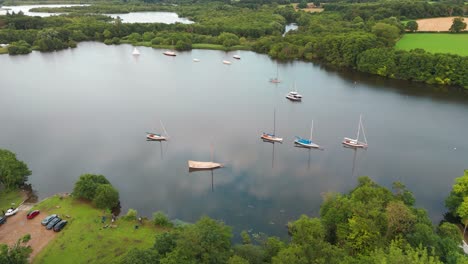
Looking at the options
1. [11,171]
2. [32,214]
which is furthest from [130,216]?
[11,171]

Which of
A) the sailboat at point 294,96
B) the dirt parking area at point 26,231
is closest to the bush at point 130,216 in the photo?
the dirt parking area at point 26,231

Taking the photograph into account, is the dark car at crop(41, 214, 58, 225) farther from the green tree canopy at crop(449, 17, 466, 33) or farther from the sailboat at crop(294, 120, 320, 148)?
the green tree canopy at crop(449, 17, 466, 33)

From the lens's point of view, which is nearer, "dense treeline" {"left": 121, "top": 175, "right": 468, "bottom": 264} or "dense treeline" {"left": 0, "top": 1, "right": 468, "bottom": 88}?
"dense treeline" {"left": 121, "top": 175, "right": 468, "bottom": 264}

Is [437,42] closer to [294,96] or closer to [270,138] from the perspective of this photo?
[294,96]

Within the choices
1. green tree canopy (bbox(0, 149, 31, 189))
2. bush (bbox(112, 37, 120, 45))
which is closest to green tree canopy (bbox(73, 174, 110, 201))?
green tree canopy (bbox(0, 149, 31, 189))

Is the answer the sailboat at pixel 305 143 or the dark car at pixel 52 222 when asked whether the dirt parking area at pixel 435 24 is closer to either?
the sailboat at pixel 305 143

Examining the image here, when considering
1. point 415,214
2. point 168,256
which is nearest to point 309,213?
point 415,214

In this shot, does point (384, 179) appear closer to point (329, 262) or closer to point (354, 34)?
point (329, 262)
